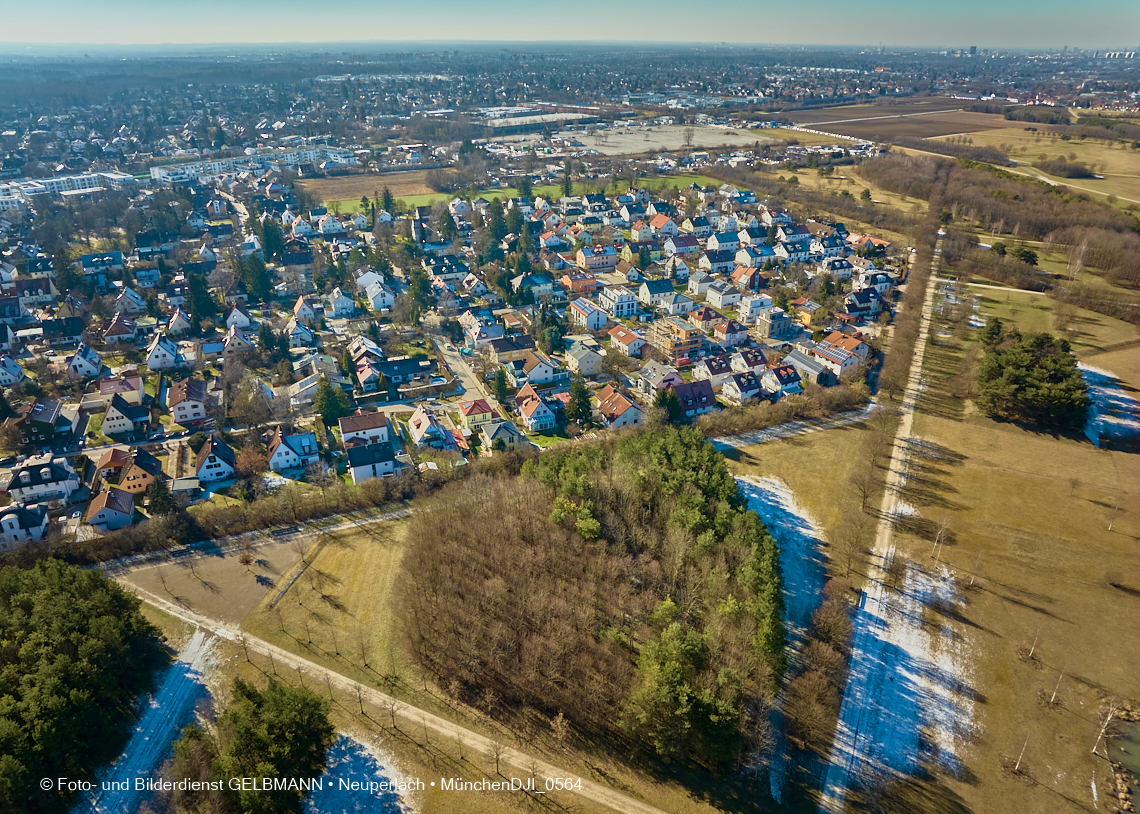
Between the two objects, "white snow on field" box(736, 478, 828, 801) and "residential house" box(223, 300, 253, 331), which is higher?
"residential house" box(223, 300, 253, 331)

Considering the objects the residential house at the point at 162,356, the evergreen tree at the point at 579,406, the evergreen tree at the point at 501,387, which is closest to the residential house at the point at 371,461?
the evergreen tree at the point at 501,387

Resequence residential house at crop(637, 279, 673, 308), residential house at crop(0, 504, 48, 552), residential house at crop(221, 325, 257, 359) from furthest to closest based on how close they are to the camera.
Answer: residential house at crop(637, 279, 673, 308) < residential house at crop(221, 325, 257, 359) < residential house at crop(0, 504, 48, 552)

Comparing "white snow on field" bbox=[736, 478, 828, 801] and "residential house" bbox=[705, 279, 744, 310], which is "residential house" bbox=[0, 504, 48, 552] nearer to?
"white snow on field" bbox=[736, 478, 828, 801]

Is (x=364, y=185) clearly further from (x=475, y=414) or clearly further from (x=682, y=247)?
(x=475, y=414)

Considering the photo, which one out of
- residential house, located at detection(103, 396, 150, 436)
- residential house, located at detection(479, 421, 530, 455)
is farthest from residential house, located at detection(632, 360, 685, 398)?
residential house, located at detection(103, 396, 150, 436)

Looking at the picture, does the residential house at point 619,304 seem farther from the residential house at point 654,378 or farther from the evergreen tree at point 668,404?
the evergreen tree at point 668,404

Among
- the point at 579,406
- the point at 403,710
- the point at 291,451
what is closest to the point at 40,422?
the point at 291,451

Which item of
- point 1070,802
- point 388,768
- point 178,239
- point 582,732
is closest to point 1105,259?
point 1070,802
